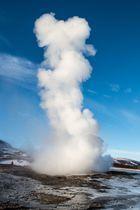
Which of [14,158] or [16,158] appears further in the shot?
[16,158]

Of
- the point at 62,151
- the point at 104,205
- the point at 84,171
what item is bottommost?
the point at 104,205

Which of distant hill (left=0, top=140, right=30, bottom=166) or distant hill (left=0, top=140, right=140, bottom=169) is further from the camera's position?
distant hill (left=0, top=140, right=140, bottom=169)

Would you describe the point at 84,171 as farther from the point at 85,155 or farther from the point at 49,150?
the point at 49,150

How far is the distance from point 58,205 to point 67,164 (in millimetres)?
45062

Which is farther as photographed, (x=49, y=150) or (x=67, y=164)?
(x=49, y=150)

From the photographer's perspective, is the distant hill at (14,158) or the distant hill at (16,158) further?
the distant hill at (16,158)

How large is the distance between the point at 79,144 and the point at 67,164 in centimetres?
552

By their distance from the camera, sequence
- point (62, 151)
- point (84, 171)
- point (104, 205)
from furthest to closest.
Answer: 1. point (62, 151)
2. point (84, 171)
3. point (104, 205)

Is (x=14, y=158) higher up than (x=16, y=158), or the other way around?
(x=16, y=158)

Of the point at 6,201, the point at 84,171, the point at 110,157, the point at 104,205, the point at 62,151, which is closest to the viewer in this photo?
the point at 6,201

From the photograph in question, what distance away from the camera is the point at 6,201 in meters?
23.2

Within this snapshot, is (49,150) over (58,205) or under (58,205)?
over

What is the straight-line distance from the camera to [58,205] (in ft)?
77.9

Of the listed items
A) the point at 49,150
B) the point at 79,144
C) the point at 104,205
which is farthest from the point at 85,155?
the point at 104,205
